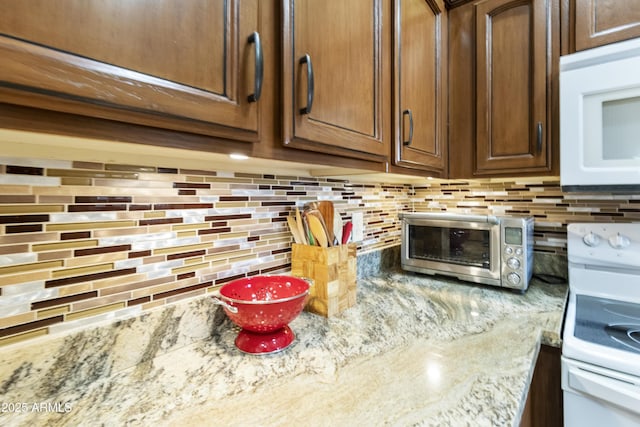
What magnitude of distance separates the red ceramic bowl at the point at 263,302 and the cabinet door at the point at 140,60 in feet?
1.22

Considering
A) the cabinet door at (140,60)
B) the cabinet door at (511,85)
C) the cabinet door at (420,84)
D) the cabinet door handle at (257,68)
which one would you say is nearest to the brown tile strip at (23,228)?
the cabinet door at (140,60)

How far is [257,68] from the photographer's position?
1.75ft

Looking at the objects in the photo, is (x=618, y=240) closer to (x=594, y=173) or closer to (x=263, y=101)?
(x=594, y=173)

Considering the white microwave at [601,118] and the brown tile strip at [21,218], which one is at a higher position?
the white microwave at [601,118]

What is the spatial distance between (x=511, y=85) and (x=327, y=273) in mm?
1030

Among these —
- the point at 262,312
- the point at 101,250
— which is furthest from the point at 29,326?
the point at 262,312

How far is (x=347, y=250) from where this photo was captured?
996 mm

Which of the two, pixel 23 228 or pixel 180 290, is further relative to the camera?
pixel 180 290

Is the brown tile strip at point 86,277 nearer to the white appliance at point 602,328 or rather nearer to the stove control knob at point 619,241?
the white appliance at point 602,328

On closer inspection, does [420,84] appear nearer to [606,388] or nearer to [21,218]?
[606,388]

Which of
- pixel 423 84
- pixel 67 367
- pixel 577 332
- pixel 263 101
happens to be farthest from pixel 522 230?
pixel 67 367

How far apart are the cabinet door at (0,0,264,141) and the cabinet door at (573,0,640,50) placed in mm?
1167

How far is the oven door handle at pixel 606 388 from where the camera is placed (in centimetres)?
73

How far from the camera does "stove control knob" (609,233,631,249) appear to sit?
3.67ft
